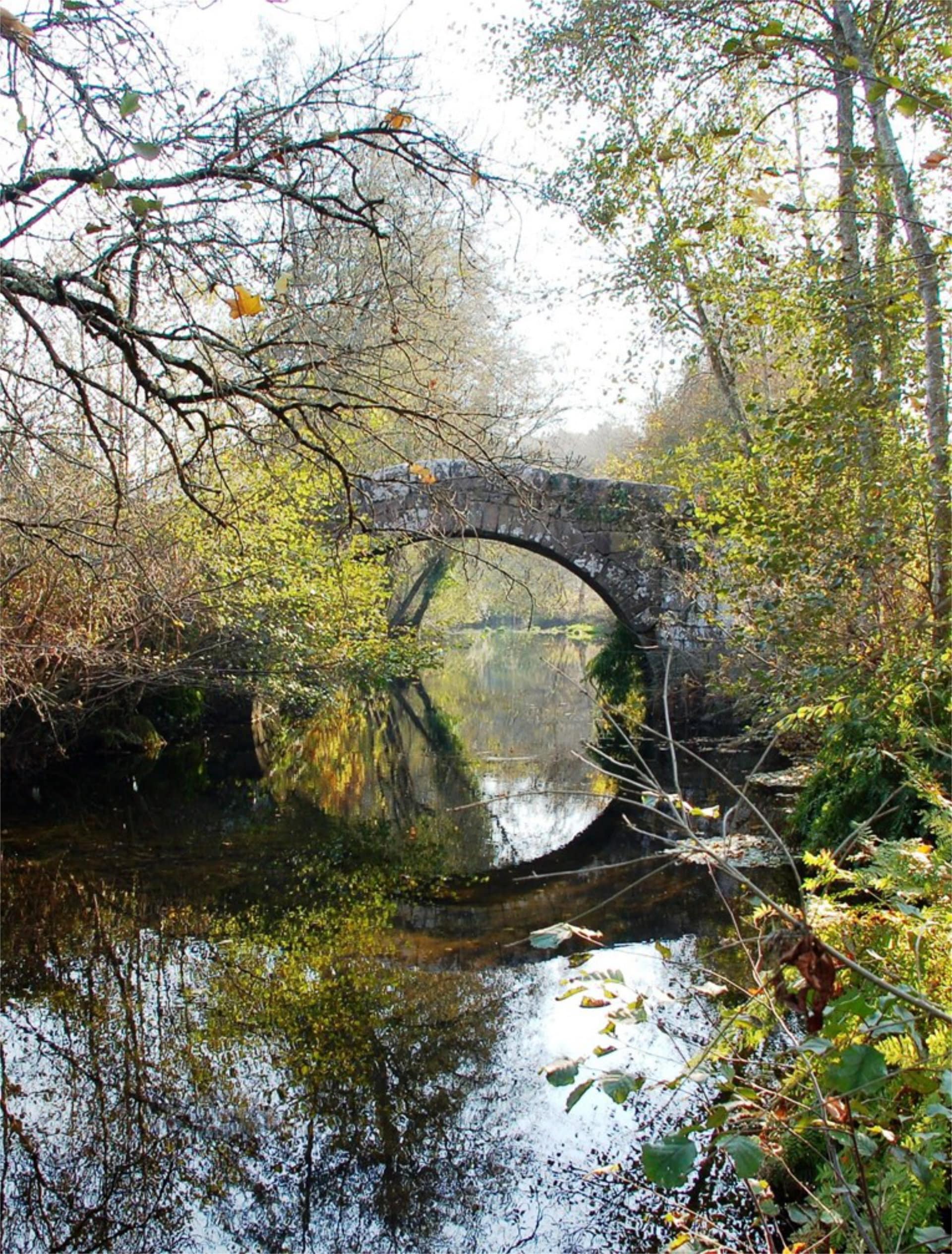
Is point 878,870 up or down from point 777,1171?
up

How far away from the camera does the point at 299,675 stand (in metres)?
10.8

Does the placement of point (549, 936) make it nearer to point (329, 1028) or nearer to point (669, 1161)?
point (669, 1161)

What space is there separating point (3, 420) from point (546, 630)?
104 feet

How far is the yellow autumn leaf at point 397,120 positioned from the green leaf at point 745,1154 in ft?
8.69

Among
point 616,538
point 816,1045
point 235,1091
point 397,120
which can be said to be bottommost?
point 235,1091

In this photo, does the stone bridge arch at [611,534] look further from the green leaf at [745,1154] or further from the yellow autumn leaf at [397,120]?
the green leaf at [745,1154]

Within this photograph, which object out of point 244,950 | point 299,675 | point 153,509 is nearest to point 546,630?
point 299,675

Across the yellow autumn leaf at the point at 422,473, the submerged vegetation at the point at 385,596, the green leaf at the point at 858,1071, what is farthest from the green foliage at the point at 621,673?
the green leaf at the point at 858,1071

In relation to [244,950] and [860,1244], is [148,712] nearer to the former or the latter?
[244,950]

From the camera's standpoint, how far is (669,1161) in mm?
1732

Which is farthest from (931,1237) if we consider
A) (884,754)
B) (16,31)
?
(884,754)

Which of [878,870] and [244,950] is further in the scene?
[244,950]

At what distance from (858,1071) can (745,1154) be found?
11.3 inches

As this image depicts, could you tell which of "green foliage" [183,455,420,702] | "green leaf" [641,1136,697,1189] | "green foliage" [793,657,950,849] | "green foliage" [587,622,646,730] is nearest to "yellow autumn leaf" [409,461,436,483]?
"green leaf" [641,1136,697,1189]
